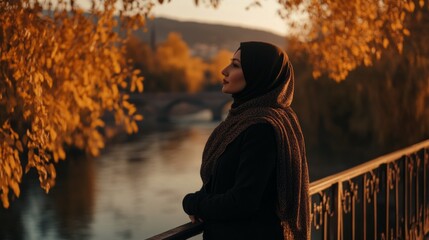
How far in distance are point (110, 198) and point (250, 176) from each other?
23.3m

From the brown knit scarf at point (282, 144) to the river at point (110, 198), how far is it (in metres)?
17.0

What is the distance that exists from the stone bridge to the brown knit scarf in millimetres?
62161

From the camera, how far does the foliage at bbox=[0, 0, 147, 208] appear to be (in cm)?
455

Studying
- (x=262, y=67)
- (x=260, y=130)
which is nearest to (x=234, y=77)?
(x=262, y=67)

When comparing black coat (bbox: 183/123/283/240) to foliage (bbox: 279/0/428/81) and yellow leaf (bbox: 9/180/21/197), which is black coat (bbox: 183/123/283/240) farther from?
foliage (bbox: 279/0/428/81)

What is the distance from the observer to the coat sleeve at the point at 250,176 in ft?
7.20

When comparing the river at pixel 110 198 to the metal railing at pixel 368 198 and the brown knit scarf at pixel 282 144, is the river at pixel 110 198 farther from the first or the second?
the brown knit scarf at pixel 282 144

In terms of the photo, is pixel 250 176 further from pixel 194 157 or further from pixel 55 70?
pixel 194 157

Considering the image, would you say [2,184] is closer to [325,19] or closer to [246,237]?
[246,237]

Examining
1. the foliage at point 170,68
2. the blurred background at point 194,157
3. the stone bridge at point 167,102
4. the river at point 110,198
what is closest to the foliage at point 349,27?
the blurred background at point 194,157

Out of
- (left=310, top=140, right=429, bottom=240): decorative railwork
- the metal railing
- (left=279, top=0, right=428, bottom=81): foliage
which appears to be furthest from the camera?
(left=279, top=0, right=428, bottom=81): foliage

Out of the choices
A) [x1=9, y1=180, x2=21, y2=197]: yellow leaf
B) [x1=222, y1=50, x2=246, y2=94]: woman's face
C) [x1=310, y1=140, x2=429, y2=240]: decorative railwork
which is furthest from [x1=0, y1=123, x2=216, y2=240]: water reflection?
[x1=222, y1=50, x2=246, y2=94]: woman's face

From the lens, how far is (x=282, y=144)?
2268 millimetres

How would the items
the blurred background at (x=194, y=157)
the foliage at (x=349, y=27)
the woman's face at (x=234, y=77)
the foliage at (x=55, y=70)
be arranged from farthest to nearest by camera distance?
the blurred background at (x=194, y=157), the foliage at (x=349, y=27), the foliage at (x=55, y=70), the woman's face at (x=234, y=77)
